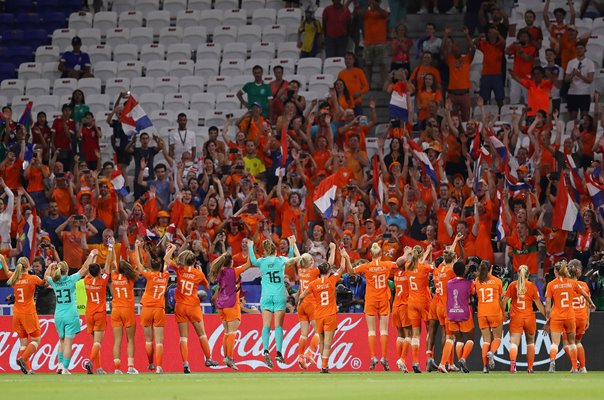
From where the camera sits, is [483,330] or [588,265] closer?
[483,330]

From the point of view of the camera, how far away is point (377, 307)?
75.3ft

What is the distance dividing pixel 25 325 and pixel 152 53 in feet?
41.3

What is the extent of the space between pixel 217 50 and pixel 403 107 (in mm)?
6980

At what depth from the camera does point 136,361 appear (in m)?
25.2

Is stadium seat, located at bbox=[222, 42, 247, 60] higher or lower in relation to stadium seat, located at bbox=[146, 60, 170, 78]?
higher

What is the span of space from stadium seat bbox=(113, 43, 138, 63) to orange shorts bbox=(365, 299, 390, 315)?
14.0 m

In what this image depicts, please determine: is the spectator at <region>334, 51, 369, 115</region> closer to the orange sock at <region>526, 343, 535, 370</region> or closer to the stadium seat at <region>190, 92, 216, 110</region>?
the stadium seat at <region>190, 92, 216, 110</region>

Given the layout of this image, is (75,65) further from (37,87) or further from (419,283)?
(419,283)

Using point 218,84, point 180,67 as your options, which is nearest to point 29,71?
point 180,67

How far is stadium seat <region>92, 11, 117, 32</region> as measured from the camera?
1401 inches

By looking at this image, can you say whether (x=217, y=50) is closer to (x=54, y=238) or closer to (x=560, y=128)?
(x=54, y=238)

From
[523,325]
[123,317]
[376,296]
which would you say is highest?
[376,296]

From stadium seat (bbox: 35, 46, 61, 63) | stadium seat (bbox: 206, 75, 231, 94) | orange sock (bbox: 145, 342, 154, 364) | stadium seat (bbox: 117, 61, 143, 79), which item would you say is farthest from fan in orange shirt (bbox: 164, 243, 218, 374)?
stadium seat (bbox: 35, 46, 61, 63)

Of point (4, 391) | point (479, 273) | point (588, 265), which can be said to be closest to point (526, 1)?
point (588, 265)
